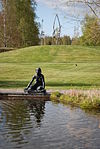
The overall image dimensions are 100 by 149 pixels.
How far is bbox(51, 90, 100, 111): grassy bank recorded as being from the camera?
17812 millimetres

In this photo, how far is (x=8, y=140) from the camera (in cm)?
1078

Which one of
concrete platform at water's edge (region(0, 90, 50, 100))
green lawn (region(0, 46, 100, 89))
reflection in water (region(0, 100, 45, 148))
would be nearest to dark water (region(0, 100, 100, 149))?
reflection in water (region(0, 100, 45, 148))

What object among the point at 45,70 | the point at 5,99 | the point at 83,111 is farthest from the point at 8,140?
the point at 45,70

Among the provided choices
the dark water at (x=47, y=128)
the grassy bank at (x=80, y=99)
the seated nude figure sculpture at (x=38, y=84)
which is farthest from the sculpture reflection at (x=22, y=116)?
the seated nude figure sculpture at (x=38, y=84)

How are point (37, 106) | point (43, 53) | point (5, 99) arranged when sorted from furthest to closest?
1. point (43, 53)
2. point (5, 99)
3. point (37, 106)

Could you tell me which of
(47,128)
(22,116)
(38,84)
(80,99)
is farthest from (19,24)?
(47,128)

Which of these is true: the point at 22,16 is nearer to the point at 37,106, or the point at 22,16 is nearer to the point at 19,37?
the point at 19,37

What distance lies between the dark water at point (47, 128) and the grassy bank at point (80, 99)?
1.16 metres

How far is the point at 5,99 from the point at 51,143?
1065 centimetres

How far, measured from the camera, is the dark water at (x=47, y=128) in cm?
1048

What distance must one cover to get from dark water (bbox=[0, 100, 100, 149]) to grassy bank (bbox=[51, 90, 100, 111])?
1157 millimetres

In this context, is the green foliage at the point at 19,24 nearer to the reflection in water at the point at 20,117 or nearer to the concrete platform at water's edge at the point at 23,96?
the concrete platform at water's edge at the point at 23,96

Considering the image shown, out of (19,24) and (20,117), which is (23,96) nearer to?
(20,117)

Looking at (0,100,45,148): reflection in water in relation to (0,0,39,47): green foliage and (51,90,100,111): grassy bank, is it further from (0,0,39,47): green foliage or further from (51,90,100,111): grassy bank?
(0,0,39,47): green foliage
